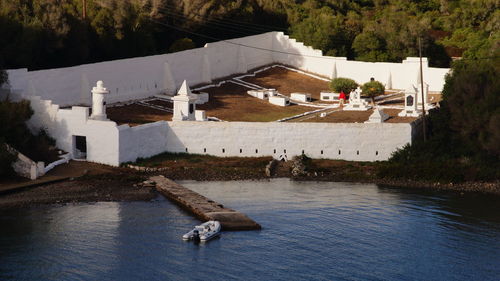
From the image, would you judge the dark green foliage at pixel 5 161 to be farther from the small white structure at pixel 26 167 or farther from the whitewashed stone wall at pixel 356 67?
the whitewashed stone wall at pixel 356 67

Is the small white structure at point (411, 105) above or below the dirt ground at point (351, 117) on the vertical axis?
above

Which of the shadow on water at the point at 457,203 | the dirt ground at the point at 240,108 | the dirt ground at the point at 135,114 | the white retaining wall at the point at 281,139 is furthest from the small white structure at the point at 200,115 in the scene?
the shadow on water at the point at 457,203

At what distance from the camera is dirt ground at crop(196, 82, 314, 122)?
69625 mm

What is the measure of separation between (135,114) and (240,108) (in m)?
8.45

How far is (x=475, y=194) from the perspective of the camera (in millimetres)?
57125

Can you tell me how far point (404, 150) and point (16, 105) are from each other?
68.6 feet

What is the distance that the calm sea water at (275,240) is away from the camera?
43625 mm

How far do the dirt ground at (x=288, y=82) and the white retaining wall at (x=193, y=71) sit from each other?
1.54 meters

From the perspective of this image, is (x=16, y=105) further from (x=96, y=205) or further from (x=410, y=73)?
(x=410, y=73)

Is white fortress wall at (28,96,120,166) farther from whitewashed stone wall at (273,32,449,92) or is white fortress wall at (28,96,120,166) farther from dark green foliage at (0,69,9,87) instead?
whitewashed stone wall at (273,32,449,92)

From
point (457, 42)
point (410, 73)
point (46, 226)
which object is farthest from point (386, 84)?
point (46, 226)

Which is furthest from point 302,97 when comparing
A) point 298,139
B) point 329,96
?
point 298,139

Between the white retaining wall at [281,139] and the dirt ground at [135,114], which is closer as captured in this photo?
the white retaining wall at [281,139]

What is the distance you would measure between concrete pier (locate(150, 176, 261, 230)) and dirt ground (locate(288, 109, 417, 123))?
49.0ft
